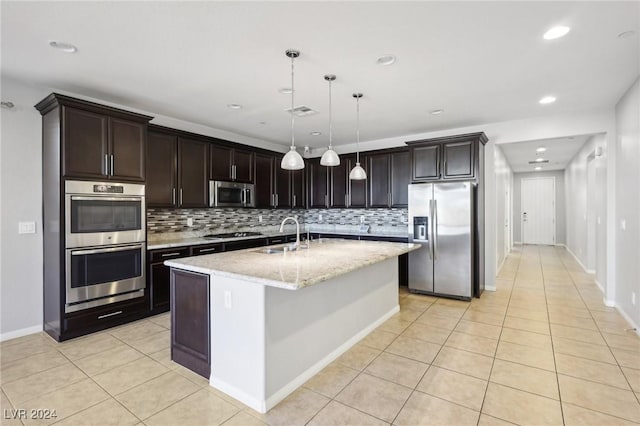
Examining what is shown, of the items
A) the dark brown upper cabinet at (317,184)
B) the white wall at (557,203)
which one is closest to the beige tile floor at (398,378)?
Answer: the dark brown upper cabinet at (317,184)

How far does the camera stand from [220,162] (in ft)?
16.1

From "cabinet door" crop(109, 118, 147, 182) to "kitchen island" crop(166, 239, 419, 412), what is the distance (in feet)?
5.42

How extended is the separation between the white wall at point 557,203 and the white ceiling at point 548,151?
1.45 meters

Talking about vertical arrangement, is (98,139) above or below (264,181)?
above

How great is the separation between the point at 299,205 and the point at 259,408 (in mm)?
4615

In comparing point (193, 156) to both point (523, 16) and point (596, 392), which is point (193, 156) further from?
point (596, 392)

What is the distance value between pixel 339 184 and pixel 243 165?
1889 millimetres

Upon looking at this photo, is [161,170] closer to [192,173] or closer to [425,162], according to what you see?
[192,173]

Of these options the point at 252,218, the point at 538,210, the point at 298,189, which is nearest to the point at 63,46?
the point at 252,218

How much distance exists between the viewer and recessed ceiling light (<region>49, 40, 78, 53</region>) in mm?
2479

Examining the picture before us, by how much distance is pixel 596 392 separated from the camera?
7.50 ft

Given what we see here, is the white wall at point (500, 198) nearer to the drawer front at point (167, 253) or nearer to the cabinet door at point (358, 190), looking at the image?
the cabinet door at point (358, 190)

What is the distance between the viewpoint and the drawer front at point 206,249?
13.7 ft

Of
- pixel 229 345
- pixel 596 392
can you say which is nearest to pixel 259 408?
pixel 229 345
